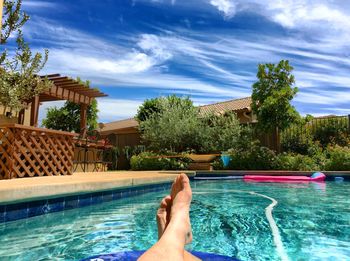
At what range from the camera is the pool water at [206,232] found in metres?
2.51

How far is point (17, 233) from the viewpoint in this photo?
9.89 ft

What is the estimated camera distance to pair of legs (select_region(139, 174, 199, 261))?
120cm

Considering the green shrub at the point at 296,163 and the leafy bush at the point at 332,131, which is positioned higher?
the leafy bush at the point at 332,131

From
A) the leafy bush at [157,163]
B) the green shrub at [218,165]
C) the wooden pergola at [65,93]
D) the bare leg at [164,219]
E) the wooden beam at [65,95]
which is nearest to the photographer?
the bare leg at [164,219]

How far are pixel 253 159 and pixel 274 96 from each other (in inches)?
98.6

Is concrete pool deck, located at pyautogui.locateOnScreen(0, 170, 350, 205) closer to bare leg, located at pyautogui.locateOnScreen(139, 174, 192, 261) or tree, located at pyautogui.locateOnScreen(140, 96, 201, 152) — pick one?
bare leg, located at pyautogui.locateOnScreen(139, 174, 192, 261)

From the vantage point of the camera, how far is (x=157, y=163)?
493 inches

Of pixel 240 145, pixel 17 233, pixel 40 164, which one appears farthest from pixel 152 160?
pixel 17 233

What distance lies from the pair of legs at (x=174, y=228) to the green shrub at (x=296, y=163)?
980 centimetres

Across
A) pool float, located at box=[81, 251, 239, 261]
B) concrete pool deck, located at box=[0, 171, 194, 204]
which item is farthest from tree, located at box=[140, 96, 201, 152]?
pool float, located at box=[81, 251, 239, 261]

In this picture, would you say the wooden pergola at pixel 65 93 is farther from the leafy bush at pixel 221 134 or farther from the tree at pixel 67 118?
the tree at pixel 67 118

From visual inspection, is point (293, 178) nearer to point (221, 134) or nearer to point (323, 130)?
point (221, 134)

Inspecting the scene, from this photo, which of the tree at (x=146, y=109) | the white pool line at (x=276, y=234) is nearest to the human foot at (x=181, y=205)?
the white pool line at (x=276, y=234)

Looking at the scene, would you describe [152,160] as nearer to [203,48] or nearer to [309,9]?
[203,48]
